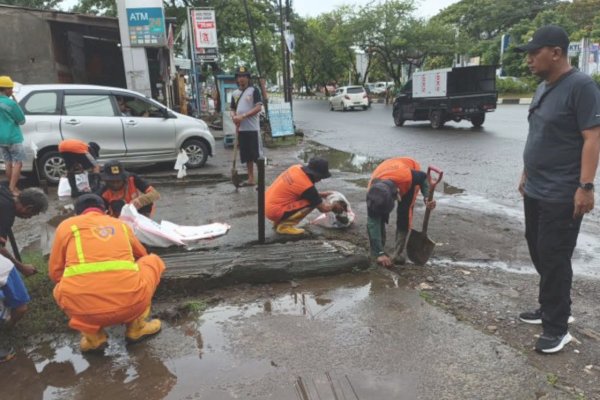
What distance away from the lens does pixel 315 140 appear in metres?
15.2

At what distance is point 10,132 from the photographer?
6.77m

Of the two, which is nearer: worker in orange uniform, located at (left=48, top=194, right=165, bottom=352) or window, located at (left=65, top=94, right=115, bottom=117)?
worker in orange uniform, located at (left=48, top=194, right=165, bottom=352)

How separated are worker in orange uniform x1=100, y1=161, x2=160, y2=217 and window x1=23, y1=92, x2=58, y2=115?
168 inches

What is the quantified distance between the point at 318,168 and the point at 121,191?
1.87 metres

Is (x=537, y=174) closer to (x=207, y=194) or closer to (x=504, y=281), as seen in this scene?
(x=504, y=281)

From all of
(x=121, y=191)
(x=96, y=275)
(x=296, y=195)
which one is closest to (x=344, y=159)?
(x=296, y=195)

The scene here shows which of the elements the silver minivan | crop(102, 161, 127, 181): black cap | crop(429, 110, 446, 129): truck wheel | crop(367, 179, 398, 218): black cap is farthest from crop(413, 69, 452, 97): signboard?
crop(102, 161, 127, 181): black cap

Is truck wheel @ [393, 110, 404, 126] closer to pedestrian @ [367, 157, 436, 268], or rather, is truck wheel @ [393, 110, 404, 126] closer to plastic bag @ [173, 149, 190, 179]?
plastic bag @ [173, 149, 190, 179]

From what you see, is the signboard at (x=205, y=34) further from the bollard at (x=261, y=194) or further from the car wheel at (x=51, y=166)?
the bollard at (x=261, y=194)

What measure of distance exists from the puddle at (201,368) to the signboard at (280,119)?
35.2 ft

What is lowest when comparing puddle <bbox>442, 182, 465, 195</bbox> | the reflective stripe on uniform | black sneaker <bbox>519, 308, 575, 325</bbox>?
puddle <bbox>442, 182, 465, 195</bbox>

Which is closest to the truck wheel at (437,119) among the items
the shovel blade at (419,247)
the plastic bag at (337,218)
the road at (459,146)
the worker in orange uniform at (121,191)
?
the road at (459,146)

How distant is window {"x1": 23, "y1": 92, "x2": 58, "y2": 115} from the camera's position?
784 centimetres

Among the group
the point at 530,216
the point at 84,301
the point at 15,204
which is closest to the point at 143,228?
the point at 15,204
